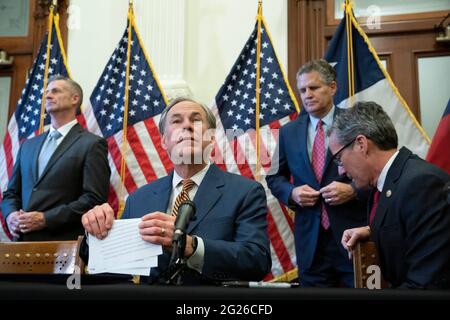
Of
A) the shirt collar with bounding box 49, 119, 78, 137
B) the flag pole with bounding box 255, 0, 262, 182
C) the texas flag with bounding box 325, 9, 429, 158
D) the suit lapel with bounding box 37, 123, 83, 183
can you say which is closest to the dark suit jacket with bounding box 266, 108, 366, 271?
the flag pole with bounding box 255, 0, 262, 182

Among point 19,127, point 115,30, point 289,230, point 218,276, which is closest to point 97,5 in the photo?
point 115,30

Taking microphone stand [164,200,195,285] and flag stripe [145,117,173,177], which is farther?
flag stripe [145,117,173,177]

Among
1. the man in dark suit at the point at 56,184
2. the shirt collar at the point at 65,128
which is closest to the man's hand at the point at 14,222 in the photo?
the man in dark suit at the point at 56,184

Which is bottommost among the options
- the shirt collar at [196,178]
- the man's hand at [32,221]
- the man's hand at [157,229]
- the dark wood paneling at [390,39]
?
the man's hand at [32,221]

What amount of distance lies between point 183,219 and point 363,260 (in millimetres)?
826

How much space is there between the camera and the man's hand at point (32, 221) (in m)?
3.29

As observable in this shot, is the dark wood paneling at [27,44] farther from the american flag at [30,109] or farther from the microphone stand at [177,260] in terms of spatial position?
the microphone stand at [177,260]

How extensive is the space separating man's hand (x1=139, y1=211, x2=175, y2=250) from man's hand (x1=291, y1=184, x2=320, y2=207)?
1445 millimetres

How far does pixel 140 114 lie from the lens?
13.8 feet

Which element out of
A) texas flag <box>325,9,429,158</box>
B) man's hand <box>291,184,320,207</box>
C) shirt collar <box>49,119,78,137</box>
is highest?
texas flag <box>325,9,429,158</box>

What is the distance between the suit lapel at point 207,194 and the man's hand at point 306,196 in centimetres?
87

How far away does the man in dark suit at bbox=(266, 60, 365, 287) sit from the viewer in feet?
9.73

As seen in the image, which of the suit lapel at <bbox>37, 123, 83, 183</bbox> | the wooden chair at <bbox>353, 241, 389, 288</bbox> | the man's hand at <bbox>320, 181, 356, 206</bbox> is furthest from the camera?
the suit lapel at <bbox>37, 123, 83, 183</bbox>

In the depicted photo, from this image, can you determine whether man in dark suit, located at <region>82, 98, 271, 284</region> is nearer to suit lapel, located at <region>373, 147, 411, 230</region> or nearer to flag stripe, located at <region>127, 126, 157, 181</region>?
suit lapel, located at <region>373, 147, 411, 230</region>
